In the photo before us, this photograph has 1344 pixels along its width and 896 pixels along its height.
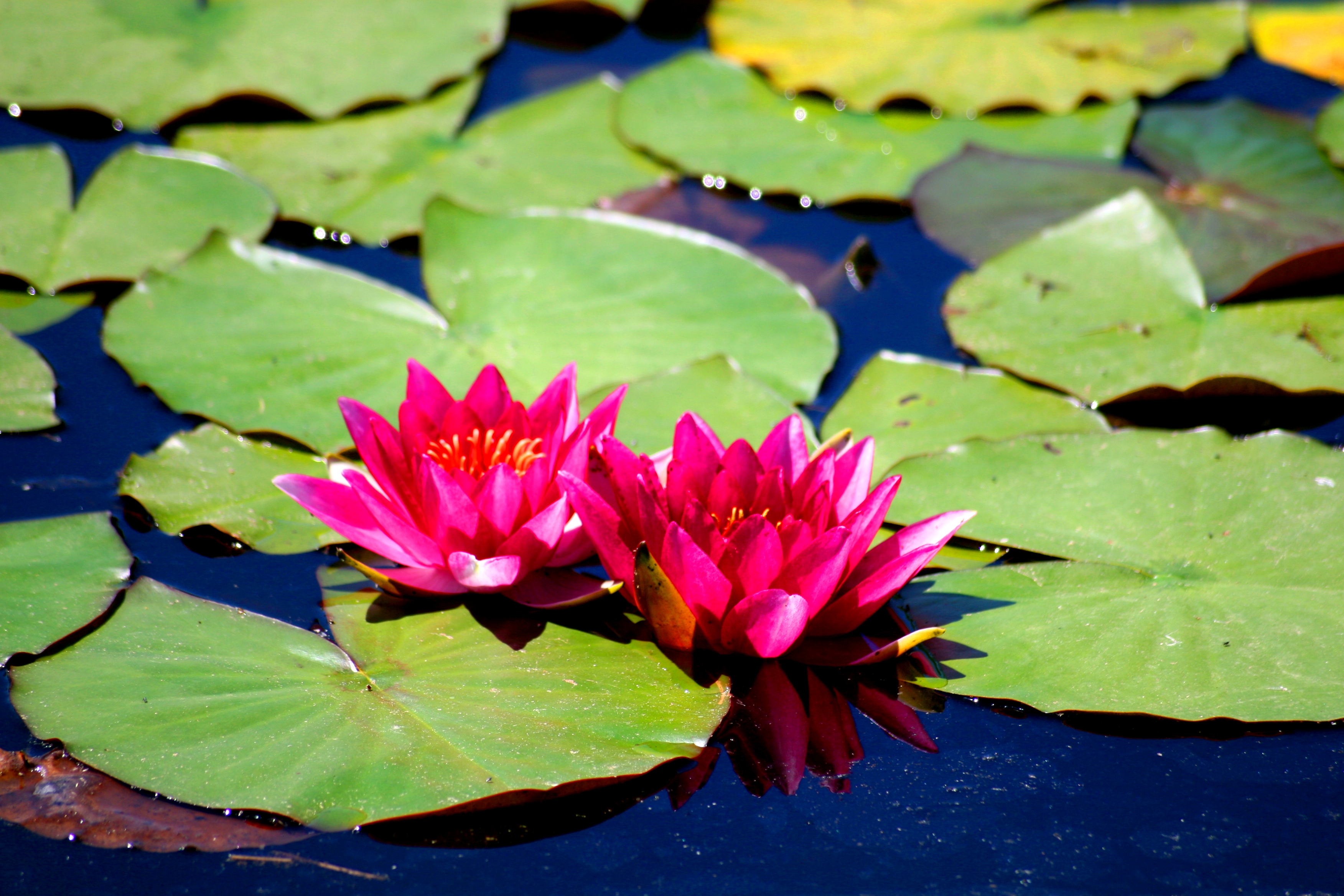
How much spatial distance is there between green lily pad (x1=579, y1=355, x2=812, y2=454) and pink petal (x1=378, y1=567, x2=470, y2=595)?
0.46m

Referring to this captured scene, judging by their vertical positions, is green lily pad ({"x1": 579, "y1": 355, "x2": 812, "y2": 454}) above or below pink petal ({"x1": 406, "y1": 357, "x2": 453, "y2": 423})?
below

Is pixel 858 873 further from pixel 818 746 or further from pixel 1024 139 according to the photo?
pixel 1024 139

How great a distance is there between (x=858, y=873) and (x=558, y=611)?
623 mm

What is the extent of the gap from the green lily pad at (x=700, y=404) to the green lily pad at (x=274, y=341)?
0.36 metres

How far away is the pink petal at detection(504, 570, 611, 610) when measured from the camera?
1.64m

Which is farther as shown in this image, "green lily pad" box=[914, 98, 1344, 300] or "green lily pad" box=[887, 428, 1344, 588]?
"green lily pad" box=[914, 98, 1344, 300]

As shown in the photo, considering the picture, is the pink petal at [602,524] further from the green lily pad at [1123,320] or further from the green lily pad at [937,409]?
the green lily pad at [1123,320]

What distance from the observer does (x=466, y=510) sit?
1.57 m

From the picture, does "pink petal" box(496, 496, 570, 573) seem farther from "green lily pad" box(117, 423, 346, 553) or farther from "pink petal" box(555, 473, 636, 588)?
"green lily pad" box(117, 423, 346, 553)

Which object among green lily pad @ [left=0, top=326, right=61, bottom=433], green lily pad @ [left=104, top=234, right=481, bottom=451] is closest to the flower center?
green lily pad @ [left=104, top=234, right=481, bottom=451]

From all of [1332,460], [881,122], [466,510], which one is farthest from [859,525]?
[881,122]

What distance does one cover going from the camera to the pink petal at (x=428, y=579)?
164cm

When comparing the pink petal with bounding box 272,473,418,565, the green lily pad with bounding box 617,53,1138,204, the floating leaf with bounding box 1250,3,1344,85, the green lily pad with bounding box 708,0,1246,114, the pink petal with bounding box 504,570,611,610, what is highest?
the floating leaf with bounding box 1250,3,1344,85

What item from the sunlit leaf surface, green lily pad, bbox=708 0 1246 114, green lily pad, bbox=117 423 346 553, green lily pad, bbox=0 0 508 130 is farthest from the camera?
green lily pad, bbox=708 0 1246 114
